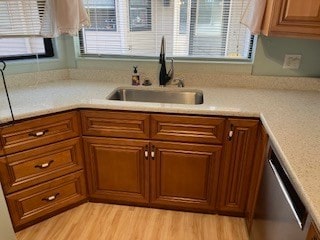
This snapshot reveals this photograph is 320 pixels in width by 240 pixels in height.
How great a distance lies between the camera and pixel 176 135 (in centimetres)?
173

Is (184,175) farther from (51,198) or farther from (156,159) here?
(51,198)

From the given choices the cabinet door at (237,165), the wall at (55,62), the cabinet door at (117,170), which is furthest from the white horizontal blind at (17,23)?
the cabinet door at (237,165)

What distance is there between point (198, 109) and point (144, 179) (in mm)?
687

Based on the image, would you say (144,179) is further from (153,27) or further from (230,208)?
(153,27)

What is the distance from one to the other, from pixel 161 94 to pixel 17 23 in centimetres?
121

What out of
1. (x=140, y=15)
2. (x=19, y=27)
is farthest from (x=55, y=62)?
(x=140, y=15)

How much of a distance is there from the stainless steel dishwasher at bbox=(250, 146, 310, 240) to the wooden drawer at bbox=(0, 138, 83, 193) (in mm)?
1261

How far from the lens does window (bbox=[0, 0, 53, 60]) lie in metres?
1.88

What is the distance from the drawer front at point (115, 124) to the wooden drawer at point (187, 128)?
77mm

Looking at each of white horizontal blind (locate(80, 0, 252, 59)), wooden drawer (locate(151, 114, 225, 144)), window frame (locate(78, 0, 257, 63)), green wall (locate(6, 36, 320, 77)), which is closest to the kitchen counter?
wooden drawer (locate(151, 114, 225, 144))

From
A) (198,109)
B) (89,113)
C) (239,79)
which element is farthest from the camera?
(239,79)

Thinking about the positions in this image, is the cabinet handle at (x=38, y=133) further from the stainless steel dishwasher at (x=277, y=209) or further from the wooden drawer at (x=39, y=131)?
the stainless steel dishwasher at (x=277, y=209)

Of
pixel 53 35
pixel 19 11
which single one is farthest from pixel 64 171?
pixel 19 11

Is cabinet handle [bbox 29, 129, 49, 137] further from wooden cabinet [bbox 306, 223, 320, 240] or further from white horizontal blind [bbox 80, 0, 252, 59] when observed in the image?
wooden cabinet [bbox 306, 223, 320, 240]
